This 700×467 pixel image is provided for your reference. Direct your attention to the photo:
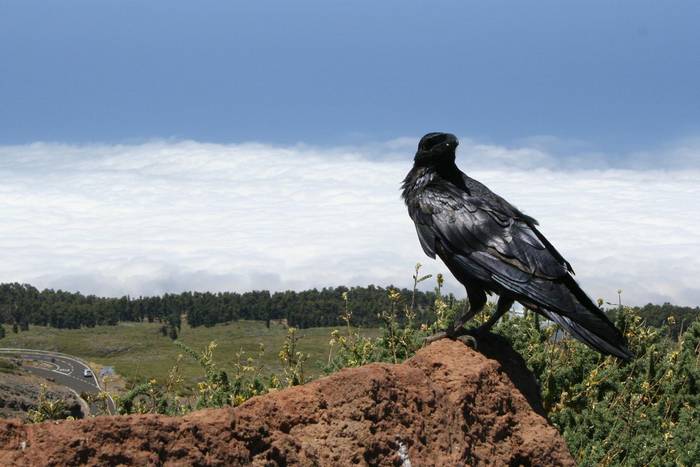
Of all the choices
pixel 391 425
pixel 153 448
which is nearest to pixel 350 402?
pixel 391 425

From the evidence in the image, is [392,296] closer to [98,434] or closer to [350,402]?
[350,402]

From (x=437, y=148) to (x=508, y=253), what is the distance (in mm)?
1214

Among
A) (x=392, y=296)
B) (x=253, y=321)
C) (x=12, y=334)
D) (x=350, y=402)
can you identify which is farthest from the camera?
(x=253, y=321)

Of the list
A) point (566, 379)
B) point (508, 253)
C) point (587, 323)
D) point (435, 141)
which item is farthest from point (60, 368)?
point (587, 323)

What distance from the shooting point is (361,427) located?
4496mm

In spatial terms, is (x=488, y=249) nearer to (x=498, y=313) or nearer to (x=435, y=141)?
(x=498, y=313)

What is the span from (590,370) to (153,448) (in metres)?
6.21

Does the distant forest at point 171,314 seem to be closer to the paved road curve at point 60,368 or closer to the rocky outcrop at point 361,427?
the paved road curve at point 60,368

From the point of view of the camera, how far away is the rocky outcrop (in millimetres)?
3750

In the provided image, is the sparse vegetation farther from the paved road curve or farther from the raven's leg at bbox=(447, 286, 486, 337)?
the paved road curve

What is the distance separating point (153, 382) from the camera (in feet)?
23.0

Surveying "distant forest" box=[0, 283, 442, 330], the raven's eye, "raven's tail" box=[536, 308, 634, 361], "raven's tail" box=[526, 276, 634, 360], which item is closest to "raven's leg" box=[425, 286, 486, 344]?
"raven's tail" box=[526, 276, 634, 360]

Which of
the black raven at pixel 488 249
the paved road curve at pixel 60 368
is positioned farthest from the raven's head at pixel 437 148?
the paved road curve at pixel 60 368

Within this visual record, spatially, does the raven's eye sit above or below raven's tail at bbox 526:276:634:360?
above
